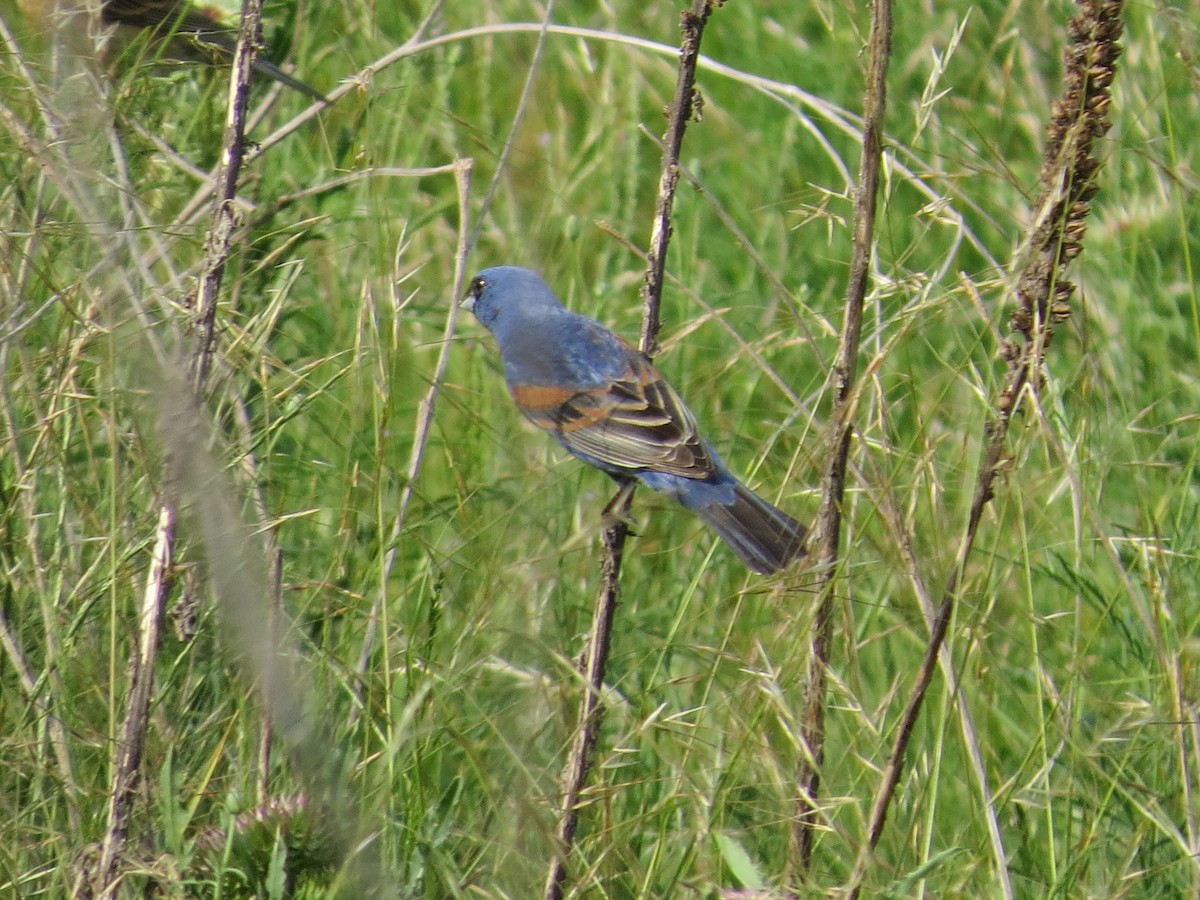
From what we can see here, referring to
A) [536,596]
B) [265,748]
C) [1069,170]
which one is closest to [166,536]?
[265,748]

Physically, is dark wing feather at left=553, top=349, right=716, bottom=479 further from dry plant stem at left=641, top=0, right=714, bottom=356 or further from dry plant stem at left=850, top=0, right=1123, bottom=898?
dry plant stem at left=850, top=0, right=1123, bottom=898

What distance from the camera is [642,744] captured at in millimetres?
2828

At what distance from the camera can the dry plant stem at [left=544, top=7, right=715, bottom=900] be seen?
218 centimetres

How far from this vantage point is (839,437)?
2043 mm

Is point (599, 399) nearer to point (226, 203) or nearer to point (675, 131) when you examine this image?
point (675, 131)

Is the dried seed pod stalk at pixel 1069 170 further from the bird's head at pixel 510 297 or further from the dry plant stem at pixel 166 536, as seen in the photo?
the bird's head at pixel 510 297

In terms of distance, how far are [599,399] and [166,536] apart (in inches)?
64.9

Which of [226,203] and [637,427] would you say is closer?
[226,203]

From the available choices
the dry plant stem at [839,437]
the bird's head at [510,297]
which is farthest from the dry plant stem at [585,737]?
the bird's head at [510,297]

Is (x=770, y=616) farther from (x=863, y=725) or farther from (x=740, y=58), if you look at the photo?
(x=740, y=58)

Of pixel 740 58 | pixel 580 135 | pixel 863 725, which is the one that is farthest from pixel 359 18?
pixel 863 725

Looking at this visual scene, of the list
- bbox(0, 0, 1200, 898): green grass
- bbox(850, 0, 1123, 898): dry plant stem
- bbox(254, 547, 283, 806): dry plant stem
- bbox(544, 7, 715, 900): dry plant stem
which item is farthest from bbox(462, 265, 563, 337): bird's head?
bbox(850, 0, 1123, 898): dry plant stem

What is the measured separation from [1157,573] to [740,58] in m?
3.33

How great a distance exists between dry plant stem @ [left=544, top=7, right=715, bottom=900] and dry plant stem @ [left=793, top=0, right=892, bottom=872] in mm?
315
